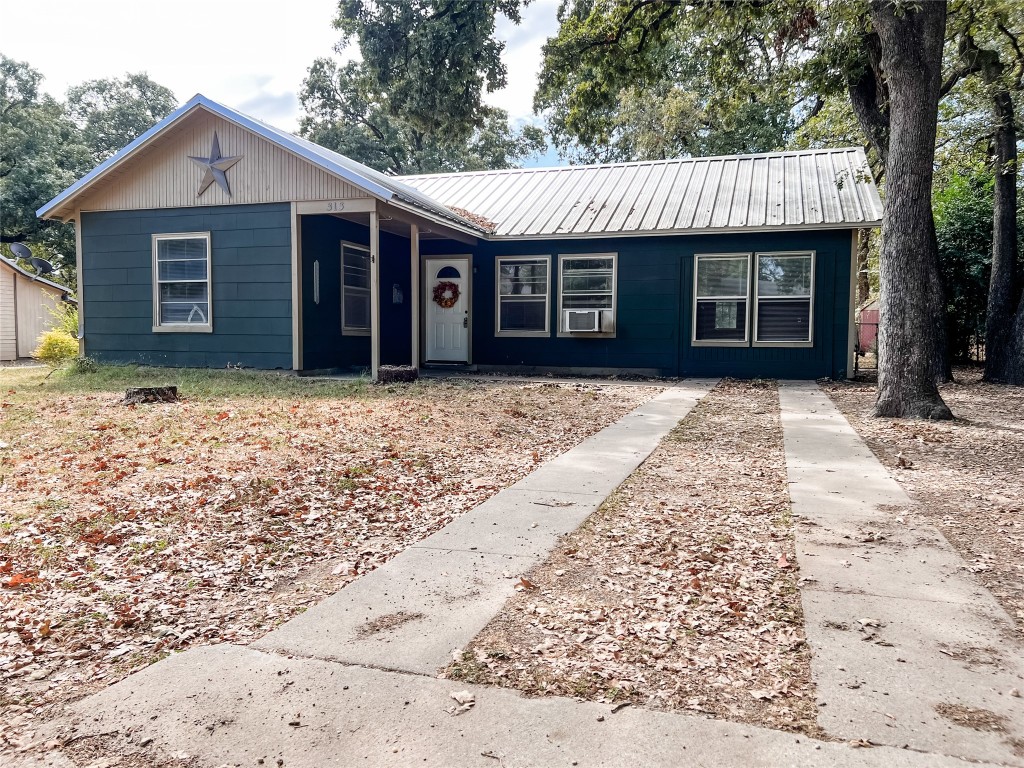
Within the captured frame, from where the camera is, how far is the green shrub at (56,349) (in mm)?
14195

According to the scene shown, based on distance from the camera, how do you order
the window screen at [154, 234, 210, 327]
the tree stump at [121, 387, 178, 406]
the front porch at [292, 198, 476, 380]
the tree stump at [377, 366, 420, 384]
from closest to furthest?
the tree stump at [121, 387, 178, 406] < the tree stump at [377, 366, 420, 384] < the front porch at [292, 198, 476, 380] < the window screen at [154, 234, 210, 327]

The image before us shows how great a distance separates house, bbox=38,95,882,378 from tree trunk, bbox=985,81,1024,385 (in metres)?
1.99

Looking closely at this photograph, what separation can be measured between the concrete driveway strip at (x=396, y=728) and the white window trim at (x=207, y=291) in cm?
1112

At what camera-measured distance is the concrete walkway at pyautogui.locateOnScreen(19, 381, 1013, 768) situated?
79.0 inches

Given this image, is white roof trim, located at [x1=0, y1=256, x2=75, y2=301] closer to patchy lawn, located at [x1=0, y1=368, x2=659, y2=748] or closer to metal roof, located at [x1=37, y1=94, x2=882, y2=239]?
metal roof, located at [x1=37, y1=94, x2=882, y2=239]

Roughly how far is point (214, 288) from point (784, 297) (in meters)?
9.98

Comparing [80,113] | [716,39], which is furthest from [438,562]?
[80,113]

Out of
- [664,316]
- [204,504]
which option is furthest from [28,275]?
[204,504]

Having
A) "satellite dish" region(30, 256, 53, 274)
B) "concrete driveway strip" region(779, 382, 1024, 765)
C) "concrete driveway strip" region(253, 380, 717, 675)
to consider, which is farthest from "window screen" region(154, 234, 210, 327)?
"concrete driveway strip" region(779, 382, 1024, 765)

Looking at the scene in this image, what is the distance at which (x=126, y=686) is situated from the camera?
7.91 ft

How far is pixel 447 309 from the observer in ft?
50.0

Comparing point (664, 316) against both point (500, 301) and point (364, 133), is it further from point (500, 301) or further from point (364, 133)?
point (364, 133)

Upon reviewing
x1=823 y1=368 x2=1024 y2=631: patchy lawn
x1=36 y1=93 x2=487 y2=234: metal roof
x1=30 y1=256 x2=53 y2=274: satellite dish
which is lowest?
x1=823 y1=368 x2=1024 y2=631: patchy lawn

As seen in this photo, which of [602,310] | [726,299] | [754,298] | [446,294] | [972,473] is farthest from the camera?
[446,294]
